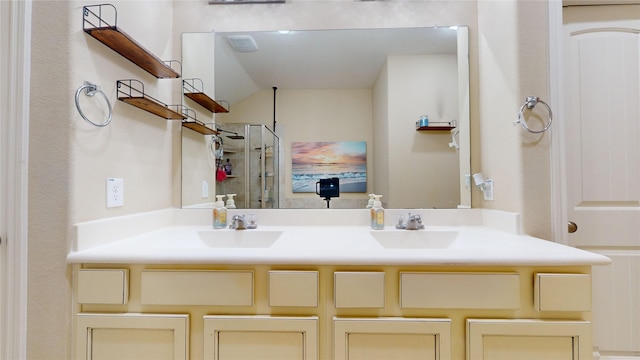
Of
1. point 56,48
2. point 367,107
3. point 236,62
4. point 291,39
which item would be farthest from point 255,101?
point 56,48

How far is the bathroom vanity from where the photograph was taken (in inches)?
37.2

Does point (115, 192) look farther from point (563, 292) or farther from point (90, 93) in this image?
point (563, 292)

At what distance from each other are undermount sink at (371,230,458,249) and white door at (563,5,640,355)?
1.85ft

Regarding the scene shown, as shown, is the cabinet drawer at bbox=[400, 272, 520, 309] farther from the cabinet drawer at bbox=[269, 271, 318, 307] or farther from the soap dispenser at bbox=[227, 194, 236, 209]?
the soap dispenser at bbox=[227, 194, 236, 209]

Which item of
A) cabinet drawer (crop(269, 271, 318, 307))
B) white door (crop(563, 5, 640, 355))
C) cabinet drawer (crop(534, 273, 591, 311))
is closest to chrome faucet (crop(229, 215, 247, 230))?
cabinet drawer (crop(269, 271, 318, 307))

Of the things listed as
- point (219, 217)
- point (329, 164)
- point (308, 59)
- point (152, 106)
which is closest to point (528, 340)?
point (329, 164)

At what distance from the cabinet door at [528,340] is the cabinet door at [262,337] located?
514 millimetres

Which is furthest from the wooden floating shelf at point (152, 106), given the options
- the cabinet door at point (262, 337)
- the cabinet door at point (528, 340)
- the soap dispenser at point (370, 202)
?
the cabinet door at point (528, 340)

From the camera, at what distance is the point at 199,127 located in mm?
1701

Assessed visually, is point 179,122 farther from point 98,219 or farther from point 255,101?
point 98,219

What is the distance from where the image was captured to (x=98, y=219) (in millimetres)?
1130

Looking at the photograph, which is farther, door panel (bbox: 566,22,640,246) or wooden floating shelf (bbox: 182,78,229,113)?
wooden floating shelf (bbox: 182,78,229,113)

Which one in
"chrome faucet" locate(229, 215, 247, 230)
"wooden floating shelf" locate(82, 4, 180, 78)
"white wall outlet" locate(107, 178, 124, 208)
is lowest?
"chrome faucet" locate(229, 215, 247, 230)

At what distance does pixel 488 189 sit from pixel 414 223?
1.37 feet
